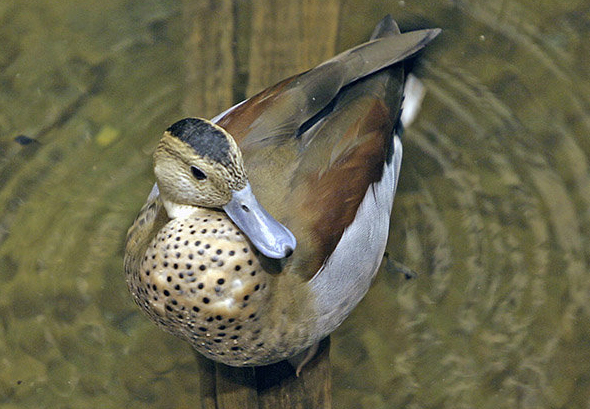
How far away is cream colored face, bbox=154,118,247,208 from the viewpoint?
83.7 inches

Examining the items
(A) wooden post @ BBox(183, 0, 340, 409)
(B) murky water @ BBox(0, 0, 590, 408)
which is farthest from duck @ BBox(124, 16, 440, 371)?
(B) murky water @ BBox(0, 0, 590, 408)

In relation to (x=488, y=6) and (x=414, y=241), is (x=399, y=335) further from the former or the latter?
(x=488, y=6)

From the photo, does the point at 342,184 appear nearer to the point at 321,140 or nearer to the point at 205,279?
the point at 321,140

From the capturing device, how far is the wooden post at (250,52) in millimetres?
2832

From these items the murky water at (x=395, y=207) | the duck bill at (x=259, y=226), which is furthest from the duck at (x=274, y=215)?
the murky water at (x=395, y=207)

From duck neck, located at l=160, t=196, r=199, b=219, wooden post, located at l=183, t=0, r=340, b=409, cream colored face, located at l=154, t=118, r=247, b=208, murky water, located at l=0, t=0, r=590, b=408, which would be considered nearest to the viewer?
cream colored face, located at l=154, t=118, r=247, b=208

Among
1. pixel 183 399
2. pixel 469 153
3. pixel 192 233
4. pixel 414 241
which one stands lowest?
pixel 183 399

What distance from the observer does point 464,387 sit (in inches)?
120

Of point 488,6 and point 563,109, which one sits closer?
point 563,109

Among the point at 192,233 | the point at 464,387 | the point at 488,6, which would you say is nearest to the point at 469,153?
the point at 488,6

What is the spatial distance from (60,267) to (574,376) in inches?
85.2

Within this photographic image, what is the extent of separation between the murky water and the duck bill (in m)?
1.12

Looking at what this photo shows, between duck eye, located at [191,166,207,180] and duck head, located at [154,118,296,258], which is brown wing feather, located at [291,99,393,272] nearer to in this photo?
duck head, located at [154,118,296,258]

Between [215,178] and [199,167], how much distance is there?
6 cm
